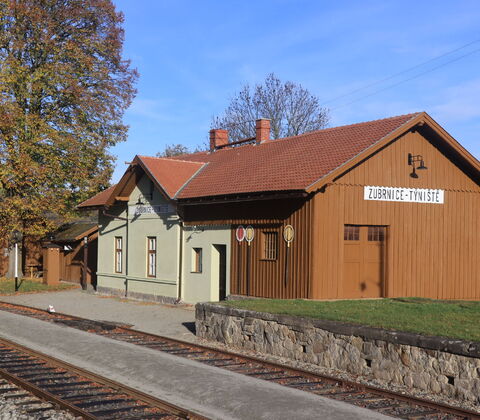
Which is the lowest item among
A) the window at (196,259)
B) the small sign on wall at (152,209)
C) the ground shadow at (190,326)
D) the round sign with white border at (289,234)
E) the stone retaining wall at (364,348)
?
the ground shadow at (190,326)

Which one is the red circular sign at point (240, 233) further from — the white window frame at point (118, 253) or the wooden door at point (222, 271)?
the white window frame at point (118, 253)

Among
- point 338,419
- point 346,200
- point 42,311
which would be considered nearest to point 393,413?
point 338,419

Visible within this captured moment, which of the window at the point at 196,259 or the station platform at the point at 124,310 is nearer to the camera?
the station platform at the point at 124,310

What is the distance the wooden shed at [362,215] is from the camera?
17203 mm

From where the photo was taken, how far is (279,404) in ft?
27.1

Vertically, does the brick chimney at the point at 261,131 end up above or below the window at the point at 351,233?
above

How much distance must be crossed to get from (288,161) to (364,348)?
9.88 metres

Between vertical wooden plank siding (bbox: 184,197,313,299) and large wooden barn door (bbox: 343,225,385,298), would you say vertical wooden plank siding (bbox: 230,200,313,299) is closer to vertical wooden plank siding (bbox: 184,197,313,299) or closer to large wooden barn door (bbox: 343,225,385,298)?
vertical wooden plank siding (bbox: 184,197,313,299)

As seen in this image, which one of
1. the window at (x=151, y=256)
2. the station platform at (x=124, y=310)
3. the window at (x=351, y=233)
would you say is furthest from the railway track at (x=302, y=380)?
the window at (x=151, y=256)

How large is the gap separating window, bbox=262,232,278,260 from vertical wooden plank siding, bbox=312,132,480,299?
175 cm

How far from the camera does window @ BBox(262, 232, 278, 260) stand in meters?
18.3

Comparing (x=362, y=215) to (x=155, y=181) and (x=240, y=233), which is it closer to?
(x=240, y=233)

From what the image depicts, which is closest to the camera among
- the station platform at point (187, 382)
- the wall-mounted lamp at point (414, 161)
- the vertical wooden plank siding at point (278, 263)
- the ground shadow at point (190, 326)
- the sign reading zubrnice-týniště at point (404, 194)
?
the station platform at point (187, 382)

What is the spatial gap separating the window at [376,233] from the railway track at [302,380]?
283 inches
